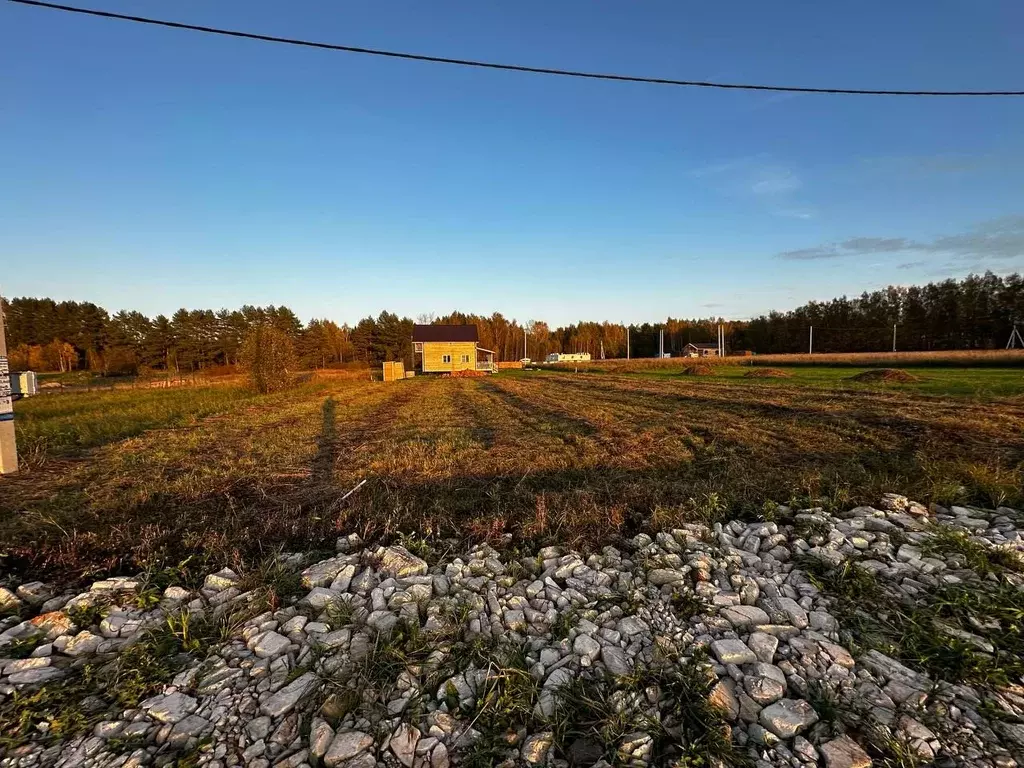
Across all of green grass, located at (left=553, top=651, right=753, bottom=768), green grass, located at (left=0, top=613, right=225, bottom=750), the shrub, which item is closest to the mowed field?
green grass, located at (left=0, top=613, right=225, bottom=750)

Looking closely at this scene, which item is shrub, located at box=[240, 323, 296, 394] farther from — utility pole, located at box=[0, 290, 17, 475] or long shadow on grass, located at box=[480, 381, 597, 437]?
utility pole, located at box=[0, 290, 17, 475]

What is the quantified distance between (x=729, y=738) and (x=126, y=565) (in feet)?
17.5

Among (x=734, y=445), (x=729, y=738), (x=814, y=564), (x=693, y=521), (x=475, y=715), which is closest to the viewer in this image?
(x=729, y=738)

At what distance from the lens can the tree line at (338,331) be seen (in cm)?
6012

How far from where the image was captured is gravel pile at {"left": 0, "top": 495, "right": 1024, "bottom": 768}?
2.36 meters

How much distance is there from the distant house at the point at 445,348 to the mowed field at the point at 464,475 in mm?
36702

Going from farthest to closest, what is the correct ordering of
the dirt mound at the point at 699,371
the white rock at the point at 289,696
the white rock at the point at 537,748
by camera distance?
the dirt mound at the point at 699,371 → the white rock at the point at 289,696 → the white rock at the point at 537,748

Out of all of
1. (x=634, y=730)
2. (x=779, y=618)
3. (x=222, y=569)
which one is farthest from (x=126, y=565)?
(x=779, y=618)

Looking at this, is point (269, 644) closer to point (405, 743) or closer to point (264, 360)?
point (405, 743)

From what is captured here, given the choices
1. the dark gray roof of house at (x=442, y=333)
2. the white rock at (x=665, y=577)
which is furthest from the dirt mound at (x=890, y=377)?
the dark gray roof of house at (x=442, y=333)

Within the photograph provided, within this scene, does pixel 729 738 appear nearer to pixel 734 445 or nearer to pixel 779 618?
pixel 779 618

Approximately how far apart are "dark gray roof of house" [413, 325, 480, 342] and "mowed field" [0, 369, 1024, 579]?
124 ft

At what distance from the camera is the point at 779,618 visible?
337 centimetres

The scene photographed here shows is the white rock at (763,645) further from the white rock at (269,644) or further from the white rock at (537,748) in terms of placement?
the white rock at (269,644)
